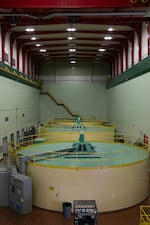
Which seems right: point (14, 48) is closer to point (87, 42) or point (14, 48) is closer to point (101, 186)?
point (87, 42)

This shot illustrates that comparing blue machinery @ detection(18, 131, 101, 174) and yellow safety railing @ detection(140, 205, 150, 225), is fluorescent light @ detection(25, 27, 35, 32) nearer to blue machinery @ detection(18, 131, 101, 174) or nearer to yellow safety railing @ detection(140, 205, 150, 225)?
blue machinery @ detection(18, 131, 101, 174)

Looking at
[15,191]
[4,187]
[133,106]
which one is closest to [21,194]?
[15,191]

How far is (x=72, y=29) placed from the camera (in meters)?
25.2

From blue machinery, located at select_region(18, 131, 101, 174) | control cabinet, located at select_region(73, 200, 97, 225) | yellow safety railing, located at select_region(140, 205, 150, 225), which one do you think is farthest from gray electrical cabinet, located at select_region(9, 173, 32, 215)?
yellow safety railing, located at select_region(140, 205, 150, 225)

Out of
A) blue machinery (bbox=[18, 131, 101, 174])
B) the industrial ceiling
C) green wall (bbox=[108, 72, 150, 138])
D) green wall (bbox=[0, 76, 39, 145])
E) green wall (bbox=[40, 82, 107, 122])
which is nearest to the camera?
blue machinery (bbox=[18, 131, 101, 174])

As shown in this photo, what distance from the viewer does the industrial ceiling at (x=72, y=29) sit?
61.0 ft

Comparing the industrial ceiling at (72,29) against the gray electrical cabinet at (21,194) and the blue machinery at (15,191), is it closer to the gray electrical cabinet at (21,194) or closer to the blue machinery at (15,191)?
the blue machinery at (15,191)

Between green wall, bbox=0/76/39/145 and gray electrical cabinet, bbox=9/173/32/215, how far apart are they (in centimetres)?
1027

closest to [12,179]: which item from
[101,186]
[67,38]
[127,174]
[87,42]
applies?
[101,186]

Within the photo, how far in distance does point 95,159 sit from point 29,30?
592 inches

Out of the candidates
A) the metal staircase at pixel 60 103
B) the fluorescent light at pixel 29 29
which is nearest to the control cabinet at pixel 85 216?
the fluorescent light at pixel 29 29

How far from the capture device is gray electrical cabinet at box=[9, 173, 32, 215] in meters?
12.6

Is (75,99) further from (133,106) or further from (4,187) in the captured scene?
(4,187)

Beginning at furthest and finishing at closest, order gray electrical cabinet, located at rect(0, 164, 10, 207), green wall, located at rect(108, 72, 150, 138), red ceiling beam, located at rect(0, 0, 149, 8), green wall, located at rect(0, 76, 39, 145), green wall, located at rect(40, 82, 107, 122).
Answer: green wall, located at rect(40, 82, 107, 122) → green wall, located at rect(0, 76, 39, 145) → green wall, located at rect(108, 72, 150, 138) → red ceiling beam, located at rect(0, 0, 149, 8) → gray electrical cabinet, located at rect(0, 164, 10, 207)
